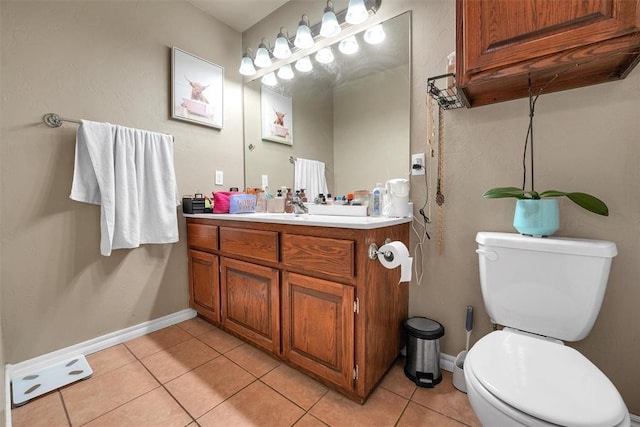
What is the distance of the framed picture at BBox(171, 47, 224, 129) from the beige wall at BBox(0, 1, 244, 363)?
6 centimetres

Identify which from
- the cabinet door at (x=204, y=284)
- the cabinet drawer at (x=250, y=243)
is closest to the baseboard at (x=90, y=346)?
the cabinet door at (x=204, y=284)

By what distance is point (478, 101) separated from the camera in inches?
50.3

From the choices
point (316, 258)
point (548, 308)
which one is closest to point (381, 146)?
point (316, 258)

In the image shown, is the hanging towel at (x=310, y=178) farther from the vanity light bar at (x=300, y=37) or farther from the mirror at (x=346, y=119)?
the vanity light bar at (x=300, y=37)

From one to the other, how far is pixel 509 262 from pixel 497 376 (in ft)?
1.60

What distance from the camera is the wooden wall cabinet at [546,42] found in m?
0.82

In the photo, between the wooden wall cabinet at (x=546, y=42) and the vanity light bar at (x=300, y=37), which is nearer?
the wooden wall cabinet at (x=546, y=42)

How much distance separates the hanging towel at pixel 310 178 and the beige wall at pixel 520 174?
0.69 m

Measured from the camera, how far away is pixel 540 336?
3.45 feet

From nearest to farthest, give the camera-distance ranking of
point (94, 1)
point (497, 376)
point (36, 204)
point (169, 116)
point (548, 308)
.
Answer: point (497, 376), point (548, 308), point (36, 204), point (94, 1), point (169, 116)

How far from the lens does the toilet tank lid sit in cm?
92

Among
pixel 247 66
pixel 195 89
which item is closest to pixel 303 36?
pixel 247 66

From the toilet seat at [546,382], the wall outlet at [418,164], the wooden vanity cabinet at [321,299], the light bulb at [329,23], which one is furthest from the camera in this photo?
the light bulb at [329,23]

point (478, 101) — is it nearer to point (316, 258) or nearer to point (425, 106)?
point (425, 106)
